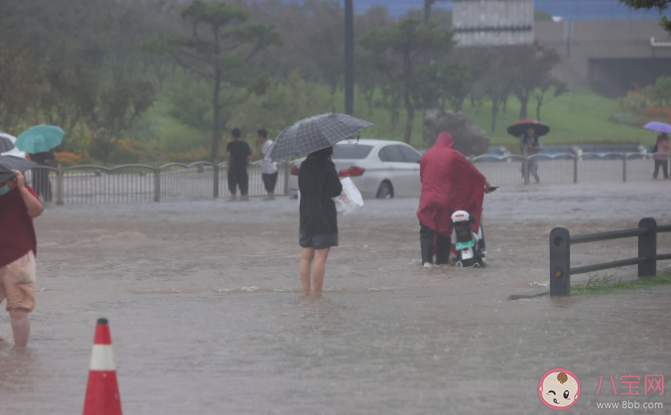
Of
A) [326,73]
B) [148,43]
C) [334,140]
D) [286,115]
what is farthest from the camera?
[326,73]

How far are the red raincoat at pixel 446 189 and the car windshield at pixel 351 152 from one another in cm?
929

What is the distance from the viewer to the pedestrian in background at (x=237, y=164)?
814 inches

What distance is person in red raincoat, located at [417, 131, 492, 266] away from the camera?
34.3 ft

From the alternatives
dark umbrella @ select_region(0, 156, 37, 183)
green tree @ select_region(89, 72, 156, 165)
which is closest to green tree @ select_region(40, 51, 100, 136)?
green tree @ select_region(89, 72, 156, 165)

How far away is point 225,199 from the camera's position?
2147cm

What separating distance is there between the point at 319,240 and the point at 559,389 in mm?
3575

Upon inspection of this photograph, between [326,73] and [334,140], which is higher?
[326,73]

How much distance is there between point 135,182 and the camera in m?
21.4

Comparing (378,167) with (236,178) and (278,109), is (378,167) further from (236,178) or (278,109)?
(278,109)

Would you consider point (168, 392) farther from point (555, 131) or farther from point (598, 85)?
point (598, 85)

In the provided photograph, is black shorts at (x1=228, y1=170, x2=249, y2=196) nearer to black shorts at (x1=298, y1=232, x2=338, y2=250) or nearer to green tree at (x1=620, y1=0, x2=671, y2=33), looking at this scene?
black shorts at (x1=298, y1=232, x2=338, y2=250)

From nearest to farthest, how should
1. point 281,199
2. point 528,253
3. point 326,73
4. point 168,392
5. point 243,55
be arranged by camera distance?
point 168,392 → point 528,253 → point 281,199 → point 243,55 → point 326,73

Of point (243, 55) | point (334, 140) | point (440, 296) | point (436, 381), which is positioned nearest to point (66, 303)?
point (334, 140)

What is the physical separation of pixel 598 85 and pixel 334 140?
86120 millimetres
